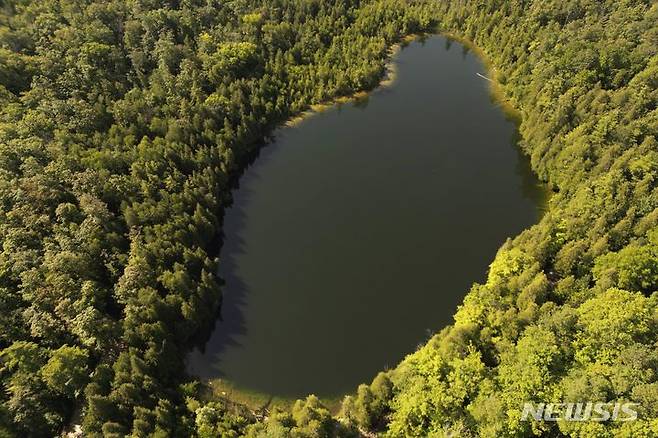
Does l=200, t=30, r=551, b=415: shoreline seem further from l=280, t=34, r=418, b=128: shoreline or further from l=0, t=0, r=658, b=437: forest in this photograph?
l=0, t=0, r=658, b=437: forest

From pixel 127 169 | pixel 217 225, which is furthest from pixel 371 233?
pixel 127 169

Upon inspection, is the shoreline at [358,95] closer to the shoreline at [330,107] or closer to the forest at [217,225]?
the shoreline at [330,107]

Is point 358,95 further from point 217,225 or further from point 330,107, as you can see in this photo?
point 217,225

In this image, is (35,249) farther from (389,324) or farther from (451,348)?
(451,348)

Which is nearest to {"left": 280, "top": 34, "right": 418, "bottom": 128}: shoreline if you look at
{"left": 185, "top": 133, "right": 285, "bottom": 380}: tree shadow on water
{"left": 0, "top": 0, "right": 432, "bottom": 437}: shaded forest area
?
{"left": 0, "top": 0, "right": 432, "bottom": 437}: shaded forest area

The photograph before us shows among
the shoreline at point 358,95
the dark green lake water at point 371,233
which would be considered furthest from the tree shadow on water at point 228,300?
the shoreline at point 358,95

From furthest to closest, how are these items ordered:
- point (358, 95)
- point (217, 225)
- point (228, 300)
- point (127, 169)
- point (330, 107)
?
1. point (358, 95)
2. point (330, 107)
3. point (127, 169)
4. point (217, 225)
5. point (228, 300)
